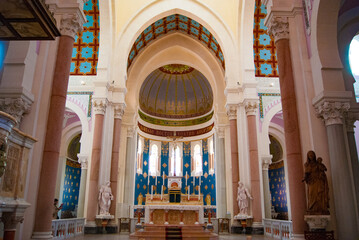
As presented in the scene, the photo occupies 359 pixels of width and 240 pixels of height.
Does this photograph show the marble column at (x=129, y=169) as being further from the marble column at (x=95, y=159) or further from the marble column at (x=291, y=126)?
the marble column at (x=291, y=126)

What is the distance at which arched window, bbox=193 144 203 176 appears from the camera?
948 inches

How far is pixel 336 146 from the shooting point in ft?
21.7

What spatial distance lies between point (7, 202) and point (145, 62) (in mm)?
14720

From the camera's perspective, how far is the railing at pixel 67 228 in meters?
9.35

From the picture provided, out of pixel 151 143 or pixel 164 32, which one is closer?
pixel 164 32

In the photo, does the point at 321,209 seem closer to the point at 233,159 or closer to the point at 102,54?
the point at 233,159

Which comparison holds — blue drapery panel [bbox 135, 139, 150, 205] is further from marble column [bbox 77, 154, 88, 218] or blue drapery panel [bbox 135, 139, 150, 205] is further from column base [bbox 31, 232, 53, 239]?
column base [bbox 31, 232, 53, 239]

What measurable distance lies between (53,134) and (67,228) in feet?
15.8

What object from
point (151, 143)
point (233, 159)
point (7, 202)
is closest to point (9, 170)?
point (7, 202)

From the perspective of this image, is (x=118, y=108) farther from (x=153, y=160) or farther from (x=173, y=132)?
(x=173, y=132)

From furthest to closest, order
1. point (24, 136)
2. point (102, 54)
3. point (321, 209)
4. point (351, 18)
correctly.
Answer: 1. point (102, 54)
2. point (351, 18)
3. point (321, 209)
4. point (24, 136)

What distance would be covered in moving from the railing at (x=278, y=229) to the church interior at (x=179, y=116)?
48 mm

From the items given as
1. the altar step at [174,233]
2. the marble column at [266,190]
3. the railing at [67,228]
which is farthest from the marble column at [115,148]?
the marble column at [266,190]

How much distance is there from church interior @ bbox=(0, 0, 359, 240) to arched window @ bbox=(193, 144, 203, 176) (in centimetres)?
8
